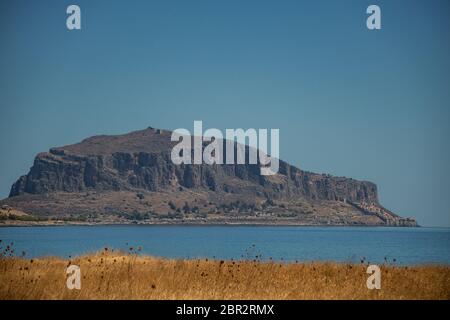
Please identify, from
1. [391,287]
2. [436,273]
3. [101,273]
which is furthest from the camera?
[436,273]

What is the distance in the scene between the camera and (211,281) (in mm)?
22797

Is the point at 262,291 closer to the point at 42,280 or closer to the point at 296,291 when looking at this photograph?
the point at 296,291

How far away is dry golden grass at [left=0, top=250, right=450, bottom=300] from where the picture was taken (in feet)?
63.3

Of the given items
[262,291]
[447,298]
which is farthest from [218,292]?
[447,298]

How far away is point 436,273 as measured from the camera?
25.5m

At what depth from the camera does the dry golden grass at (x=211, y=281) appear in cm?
1928
